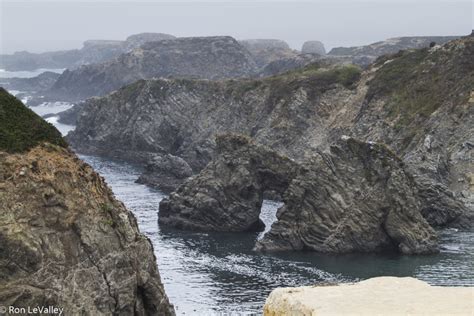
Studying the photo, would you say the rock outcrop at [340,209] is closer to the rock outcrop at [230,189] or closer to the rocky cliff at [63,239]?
the rock outcrop at [230,189]

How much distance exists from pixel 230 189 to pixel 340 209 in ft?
65.9

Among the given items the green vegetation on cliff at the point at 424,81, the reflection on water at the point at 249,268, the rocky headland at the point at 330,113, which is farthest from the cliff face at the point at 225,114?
the reflection on water at the point at 249,268

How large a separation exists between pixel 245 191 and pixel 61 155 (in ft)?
190

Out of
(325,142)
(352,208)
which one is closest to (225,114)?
(325,142)

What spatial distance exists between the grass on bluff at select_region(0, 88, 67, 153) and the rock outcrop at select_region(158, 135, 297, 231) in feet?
174

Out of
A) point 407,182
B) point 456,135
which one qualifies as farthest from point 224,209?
point 456,135

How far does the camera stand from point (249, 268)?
3177 inches

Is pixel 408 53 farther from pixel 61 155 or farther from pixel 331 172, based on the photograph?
pixel 61 155

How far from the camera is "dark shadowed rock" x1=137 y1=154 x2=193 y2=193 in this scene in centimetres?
13856

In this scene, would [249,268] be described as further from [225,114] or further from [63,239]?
[225,114]

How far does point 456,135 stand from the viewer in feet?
383

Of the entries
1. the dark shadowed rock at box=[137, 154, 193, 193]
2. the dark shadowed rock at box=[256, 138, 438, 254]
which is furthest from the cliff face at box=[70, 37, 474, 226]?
the dark shadowed rock at box=[137, 154, 193, 193]

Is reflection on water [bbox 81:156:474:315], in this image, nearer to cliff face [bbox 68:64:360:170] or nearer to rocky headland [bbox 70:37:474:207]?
rocky headland [bbox 70:37:474:207]

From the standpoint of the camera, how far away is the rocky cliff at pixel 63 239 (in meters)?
41.1
